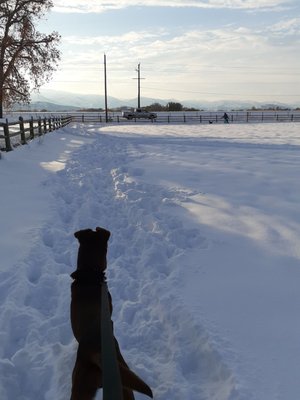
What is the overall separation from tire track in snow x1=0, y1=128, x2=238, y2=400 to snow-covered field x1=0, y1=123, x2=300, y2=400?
0.01 metres

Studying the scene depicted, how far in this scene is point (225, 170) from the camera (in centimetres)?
1160

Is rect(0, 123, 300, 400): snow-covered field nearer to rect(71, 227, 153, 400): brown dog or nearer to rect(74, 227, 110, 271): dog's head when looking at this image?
rect(71, 227, 153, 400): brown dog

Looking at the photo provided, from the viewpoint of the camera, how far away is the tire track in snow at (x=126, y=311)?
123 inches

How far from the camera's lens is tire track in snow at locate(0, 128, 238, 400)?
3119mm

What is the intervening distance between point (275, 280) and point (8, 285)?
2716 mm

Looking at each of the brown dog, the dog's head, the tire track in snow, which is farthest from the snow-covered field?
the dog's head

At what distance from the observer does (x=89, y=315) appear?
2.30 meters

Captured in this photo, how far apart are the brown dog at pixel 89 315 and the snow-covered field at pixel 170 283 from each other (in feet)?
2.52

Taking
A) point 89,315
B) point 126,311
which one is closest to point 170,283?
point 126,311

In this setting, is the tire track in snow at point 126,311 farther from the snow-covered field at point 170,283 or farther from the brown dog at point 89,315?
the brown dog at point 89,315

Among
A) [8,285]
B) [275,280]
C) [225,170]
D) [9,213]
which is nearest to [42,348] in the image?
[8,285]

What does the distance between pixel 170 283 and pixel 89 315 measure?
2.43m

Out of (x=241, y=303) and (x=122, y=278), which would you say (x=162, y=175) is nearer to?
(x=122, y=278)

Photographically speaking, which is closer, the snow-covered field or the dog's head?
the dog's head
